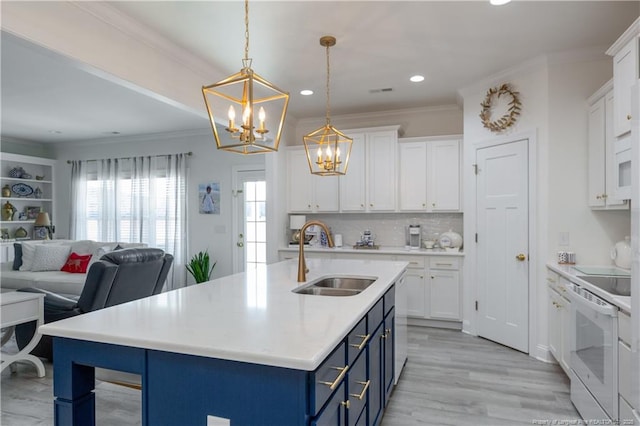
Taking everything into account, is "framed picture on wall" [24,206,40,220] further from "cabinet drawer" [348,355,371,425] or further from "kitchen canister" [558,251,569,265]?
"kitchen canister" [558,251,569,265]

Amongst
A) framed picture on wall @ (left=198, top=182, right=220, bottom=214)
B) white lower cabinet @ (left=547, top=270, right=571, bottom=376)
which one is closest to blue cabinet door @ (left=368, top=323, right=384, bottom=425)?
white lower cabinet @ (left=547, top=270, right=571, bottom=376)

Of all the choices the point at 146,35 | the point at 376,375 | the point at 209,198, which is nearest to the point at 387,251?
the point at 376,375

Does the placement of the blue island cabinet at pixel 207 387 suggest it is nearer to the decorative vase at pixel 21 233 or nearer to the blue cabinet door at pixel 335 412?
the blue cabinet door at pixel 335 412

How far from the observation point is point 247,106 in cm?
170

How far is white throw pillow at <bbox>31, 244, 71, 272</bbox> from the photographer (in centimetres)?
559

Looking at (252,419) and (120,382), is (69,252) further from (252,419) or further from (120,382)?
(252,419)

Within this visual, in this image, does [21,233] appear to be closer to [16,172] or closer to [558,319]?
[16,172]

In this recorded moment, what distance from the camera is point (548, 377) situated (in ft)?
10.3

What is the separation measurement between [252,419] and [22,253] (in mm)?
6089

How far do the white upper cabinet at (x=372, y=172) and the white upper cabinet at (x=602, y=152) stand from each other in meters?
2.16

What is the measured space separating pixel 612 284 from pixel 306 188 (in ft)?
12.1

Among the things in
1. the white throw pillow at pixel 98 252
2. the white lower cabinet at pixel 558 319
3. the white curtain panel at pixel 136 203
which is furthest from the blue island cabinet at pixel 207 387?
the white curtain panel at pixel 136 203

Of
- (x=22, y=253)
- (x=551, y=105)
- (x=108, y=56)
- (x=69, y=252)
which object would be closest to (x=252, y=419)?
(x=108, y=56)

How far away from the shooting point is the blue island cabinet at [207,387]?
4.08ft
